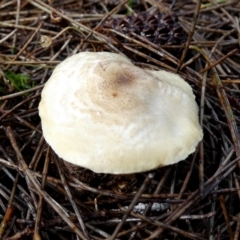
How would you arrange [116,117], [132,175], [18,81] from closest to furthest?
[116,117], [132,175], [18,81]

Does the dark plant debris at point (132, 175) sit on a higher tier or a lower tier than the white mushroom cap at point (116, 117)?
lower

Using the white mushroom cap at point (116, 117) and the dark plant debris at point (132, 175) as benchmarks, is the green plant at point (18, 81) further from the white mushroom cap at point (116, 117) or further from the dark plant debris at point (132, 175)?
the white mushroom cap at point (116, 117)

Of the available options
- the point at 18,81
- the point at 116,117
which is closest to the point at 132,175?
the point at 116,117

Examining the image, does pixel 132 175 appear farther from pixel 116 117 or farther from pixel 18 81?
pixel 18 81

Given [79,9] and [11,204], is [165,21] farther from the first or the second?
[11,204]

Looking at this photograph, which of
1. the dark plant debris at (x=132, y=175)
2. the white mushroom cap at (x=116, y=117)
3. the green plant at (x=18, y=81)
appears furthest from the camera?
the green plant at (x=18, y=81)

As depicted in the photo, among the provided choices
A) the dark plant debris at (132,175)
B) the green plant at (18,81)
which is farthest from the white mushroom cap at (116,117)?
the green plant at (18,81)

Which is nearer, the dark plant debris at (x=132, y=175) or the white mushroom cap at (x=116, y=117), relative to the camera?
the white mushroom cap at (x=116, y=117)

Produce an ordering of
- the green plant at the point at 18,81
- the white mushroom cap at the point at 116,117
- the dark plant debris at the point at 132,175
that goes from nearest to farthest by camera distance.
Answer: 1. the white mushroom cap at the point at 116,117
2. the dark plant debris at the point at 132,175
3. the green plant at the point at 18,81

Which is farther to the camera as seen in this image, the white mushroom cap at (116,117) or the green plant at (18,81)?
the green plant at (18,81)
